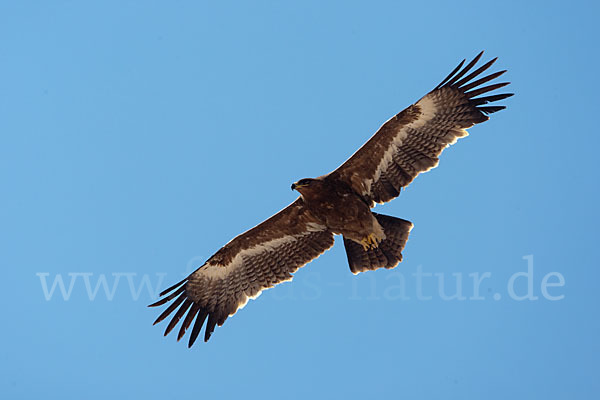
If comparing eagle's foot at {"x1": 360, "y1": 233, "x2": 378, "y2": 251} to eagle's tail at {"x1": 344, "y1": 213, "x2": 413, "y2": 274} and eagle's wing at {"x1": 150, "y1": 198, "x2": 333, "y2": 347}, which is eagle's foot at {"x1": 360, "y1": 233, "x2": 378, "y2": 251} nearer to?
eagle's tail at {"x1": 344, "y1": 213, "x2": 413, "y2": 274}

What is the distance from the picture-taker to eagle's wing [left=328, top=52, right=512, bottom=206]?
10727mm

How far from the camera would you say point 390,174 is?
11.0 meters

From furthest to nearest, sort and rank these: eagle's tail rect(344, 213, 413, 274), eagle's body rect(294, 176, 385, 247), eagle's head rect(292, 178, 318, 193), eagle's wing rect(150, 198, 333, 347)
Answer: eagle's wing rect(150, 198, 333, 347), eagle's tail rect(344, 213, 413, 274), eagle's body rect(294, 176, 385, 247), eagle's head rect(292, 178, 318, 193)

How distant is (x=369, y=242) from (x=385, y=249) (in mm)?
260

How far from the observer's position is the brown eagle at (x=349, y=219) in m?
10.8

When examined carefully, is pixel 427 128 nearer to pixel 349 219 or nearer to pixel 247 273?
pixel 349 219

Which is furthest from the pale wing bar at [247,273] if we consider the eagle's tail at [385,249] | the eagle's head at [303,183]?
the eagle's head at [303,183]

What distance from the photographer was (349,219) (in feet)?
35.9

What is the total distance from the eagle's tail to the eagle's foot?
0.16ft

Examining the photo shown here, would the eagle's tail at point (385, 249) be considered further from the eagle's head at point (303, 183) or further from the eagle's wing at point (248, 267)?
the eagle's head at point (303, 183)

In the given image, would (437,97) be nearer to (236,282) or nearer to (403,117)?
(403,117)

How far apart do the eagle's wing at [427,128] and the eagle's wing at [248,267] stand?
1288 mm

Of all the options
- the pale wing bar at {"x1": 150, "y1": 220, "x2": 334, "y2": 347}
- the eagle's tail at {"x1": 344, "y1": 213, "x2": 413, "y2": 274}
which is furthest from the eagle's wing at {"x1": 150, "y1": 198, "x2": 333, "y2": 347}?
the eagle's tail at {"x1": 344, "y1": 213, "x2": 413, "y2": 274}

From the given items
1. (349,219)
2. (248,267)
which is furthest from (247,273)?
(349,219)
